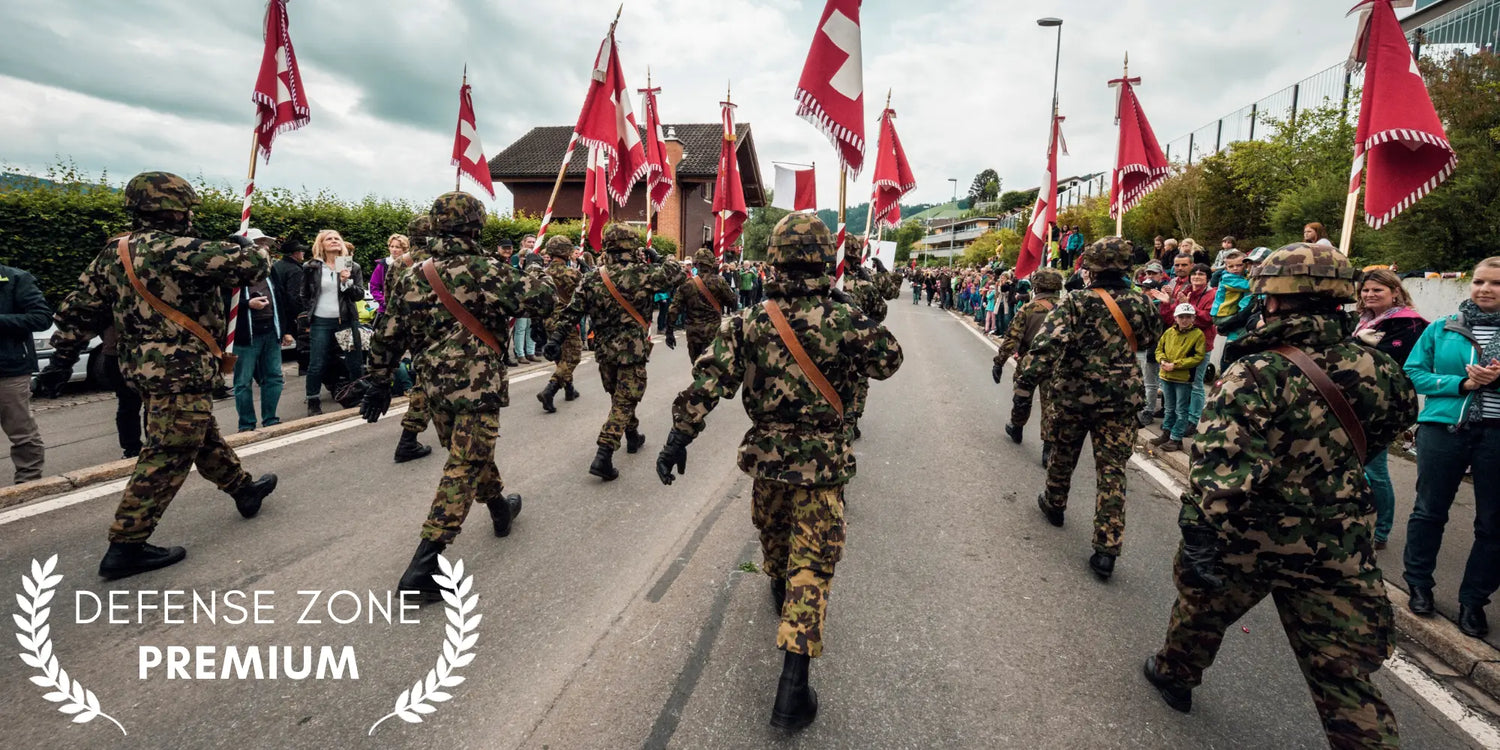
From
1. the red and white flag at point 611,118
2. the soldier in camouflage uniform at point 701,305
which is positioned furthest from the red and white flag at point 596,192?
the soldier in camouflage uniform at point 701,305

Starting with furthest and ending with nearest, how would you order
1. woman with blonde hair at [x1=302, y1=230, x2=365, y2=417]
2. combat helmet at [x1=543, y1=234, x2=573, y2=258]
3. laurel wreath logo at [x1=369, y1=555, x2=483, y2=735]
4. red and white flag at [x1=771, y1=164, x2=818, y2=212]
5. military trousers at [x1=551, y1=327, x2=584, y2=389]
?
red and white flag at [x1=771, y1=164, x2=818, y2=212], military trousers at [x1=551, y1=327, x2=584, y2=389], combat helmet at [x1=543, y1=234, x2=573, y2=258], woman with blonde hair at [x1=302, y1=230, x2=365, y2=417], laurel wreath logo at [x1=369, y1=555, x2=483, y2=735]

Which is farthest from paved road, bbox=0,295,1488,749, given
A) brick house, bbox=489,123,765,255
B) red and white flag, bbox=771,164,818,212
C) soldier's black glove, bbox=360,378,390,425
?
brick house, bbox=489,123,765,255

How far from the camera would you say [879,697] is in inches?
109

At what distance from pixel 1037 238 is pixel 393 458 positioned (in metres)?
7.62

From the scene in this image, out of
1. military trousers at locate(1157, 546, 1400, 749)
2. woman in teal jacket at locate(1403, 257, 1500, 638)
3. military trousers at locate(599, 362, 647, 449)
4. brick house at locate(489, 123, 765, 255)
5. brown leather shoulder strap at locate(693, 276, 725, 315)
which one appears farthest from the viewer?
brick house at locate(489, 123, 765, 255)

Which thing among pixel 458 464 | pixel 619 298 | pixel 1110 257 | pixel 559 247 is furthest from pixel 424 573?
pixel 559 247

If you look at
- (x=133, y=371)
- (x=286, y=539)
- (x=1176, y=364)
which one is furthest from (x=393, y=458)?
(x=1176, y=364)

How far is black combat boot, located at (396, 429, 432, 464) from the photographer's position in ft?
18.7

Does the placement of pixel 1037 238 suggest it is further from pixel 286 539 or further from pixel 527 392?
pixel 286 539

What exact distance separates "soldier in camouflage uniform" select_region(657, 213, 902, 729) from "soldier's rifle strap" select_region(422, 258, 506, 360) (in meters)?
1.55

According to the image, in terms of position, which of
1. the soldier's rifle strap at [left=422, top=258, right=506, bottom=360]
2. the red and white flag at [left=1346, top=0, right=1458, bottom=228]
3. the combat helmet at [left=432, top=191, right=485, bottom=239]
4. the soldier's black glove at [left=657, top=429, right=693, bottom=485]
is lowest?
the soldier's black glove at [left=657, top=429, right=693, bottom=485]

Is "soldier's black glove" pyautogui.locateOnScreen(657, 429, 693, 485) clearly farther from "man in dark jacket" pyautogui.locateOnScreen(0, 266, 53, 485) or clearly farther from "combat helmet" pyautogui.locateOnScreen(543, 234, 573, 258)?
"combat helmet" pyautogui.locateOnScreen(543, 234, 573, 258)

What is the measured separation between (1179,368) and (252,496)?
789 centimetres

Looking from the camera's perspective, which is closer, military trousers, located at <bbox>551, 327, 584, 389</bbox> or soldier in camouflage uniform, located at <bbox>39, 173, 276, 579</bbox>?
soldier in camouflage uniform, located at <bbox>39, 173, 276, 579</bbox>
